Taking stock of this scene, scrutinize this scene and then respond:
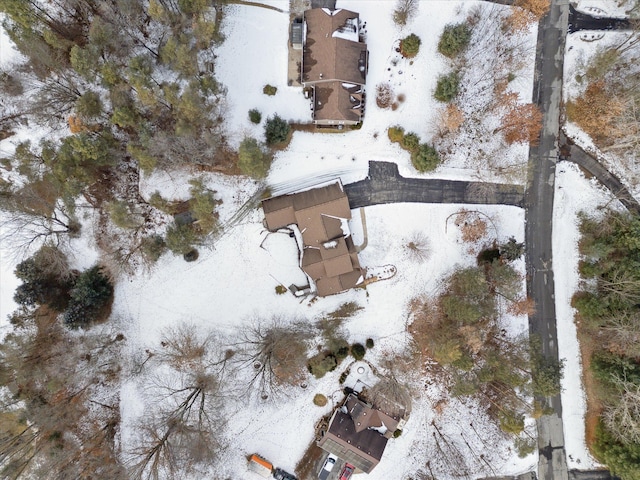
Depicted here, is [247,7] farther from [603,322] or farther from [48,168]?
[603,322]

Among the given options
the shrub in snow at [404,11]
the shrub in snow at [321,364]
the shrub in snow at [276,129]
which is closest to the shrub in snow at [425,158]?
the shrub in snow at [404,11]

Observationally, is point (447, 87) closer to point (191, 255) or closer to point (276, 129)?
point (276, 129)

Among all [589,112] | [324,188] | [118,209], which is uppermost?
[589,112]

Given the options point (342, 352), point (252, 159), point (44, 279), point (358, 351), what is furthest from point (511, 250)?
point (44, 279)

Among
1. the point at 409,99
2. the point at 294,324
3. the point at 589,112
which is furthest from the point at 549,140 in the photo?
the point at 294,324

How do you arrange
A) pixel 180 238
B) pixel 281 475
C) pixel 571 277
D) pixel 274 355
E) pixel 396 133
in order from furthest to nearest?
pixel 571 277
pixel 281 475
pixel 396 133
pixel 274 355
pixel 180 238

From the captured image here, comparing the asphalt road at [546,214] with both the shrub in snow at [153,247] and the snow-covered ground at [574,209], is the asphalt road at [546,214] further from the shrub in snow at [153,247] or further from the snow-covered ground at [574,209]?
the shrub in snow at [153,247]
